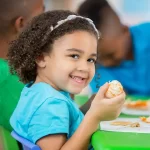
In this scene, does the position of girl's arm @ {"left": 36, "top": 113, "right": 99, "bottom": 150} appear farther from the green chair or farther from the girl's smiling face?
the green chair

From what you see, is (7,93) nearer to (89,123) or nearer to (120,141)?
(89,123)

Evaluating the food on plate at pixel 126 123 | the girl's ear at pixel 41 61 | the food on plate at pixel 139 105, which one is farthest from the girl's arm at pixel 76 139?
the food on plate at pixel 139 105

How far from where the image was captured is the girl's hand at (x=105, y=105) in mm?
1153

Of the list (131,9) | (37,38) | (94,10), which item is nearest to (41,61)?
(37,38)

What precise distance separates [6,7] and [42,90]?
0.71 meters

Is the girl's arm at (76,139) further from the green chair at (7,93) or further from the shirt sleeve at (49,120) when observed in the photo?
the green chair at (7,93)

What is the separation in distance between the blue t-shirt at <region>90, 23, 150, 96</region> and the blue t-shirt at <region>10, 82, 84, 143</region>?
1.10m

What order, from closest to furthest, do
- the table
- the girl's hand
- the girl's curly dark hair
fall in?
the table → the girl's hand → the girl's curly dark hair

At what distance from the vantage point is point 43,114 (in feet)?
4.07

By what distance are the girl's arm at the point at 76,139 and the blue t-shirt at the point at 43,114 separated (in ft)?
0.06

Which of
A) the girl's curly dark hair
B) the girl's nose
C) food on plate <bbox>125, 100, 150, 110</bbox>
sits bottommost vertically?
food on plate <bbox>125, 100, 150, 110</bbox>

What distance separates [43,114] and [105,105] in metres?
0.18

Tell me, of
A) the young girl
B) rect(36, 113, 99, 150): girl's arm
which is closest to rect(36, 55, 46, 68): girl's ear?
the young girl

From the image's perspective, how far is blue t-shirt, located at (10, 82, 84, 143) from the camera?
123cm
